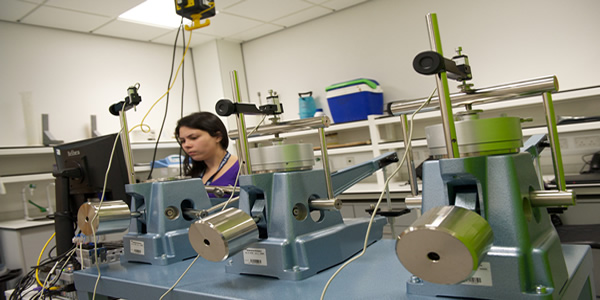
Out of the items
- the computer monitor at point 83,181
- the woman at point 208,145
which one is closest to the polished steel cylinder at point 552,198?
the computer monitor at point 83,181

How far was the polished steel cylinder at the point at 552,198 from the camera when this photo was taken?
604 millimetres

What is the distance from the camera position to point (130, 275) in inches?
40.8

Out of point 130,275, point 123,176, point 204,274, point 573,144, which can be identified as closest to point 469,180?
point 204,274

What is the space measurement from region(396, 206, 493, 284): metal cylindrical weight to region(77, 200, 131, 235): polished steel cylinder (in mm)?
832

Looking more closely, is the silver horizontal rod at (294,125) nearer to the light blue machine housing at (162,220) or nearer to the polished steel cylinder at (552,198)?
the light blue machine housing at (162,220)

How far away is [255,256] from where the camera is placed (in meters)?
0.88

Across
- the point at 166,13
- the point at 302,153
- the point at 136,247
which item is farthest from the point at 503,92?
the point at 166,13

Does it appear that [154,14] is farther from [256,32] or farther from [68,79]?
[256,32]

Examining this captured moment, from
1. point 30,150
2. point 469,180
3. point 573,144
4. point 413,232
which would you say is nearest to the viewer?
point 413,232

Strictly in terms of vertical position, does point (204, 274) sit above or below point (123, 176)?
below

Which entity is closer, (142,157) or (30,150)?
(30,150)

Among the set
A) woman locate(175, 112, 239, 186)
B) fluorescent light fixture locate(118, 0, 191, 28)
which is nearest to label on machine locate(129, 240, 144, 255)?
woman locate(175, 112, 239, 186)

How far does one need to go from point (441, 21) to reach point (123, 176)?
302 cm

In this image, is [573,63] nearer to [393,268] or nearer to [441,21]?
[441,21]
